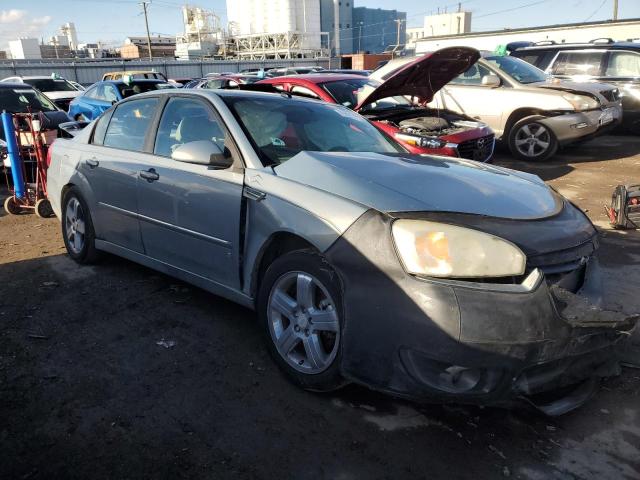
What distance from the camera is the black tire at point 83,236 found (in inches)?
183

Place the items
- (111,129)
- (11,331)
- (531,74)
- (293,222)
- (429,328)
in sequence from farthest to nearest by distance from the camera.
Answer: (531,74) < (111,129) < (11,331) < (293,222) < (429,328)

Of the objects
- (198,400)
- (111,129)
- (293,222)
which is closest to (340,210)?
(293,222)

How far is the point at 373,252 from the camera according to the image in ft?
7.95

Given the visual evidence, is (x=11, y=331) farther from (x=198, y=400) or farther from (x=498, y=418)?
(x=498, y=418)

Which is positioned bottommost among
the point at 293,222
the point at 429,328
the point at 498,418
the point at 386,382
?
the point at 498,418

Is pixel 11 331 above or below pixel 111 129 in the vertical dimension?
below

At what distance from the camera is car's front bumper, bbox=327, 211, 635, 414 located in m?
2.22

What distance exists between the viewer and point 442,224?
2.41 m

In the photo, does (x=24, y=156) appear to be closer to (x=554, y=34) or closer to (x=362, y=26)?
(x=554, y=34)

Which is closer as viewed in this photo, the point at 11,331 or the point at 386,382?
the point at 386,382

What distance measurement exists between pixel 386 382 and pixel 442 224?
29.8 inches

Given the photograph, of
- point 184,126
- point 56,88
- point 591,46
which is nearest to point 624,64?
point 591,46

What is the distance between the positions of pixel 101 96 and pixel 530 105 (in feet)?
33.5

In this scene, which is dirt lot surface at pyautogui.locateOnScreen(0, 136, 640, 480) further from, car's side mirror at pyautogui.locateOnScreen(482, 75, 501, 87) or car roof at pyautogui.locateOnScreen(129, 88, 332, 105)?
car's side mirror at pyautogui.locateOnScreen(482, 75, 501, 87)
